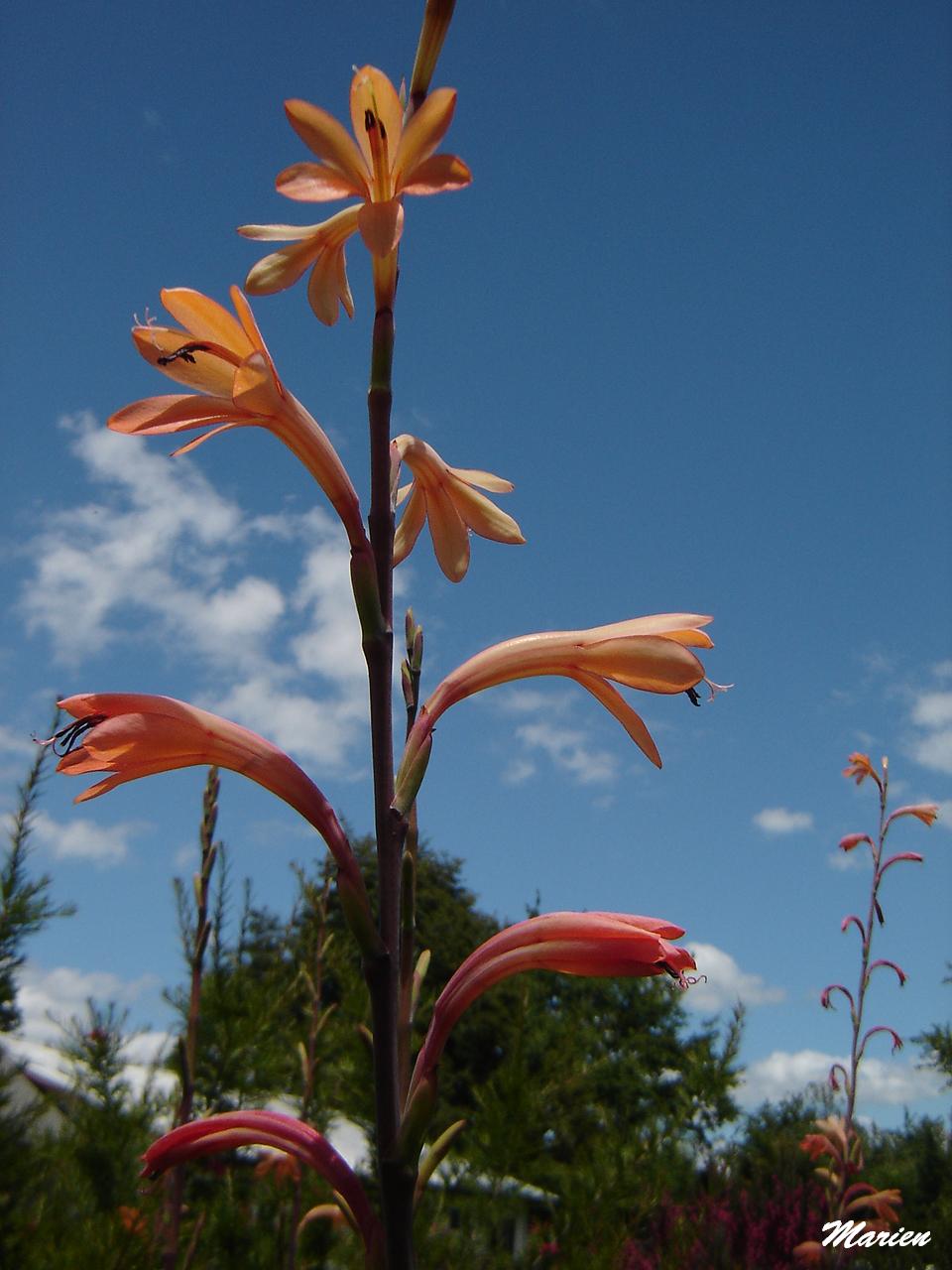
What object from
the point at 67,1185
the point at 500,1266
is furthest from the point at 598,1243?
the point at 67,1185

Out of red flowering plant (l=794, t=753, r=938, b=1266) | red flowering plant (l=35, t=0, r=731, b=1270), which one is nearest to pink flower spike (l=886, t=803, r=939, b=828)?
red flowering plant (l=794, t=753, r=938, b=1266)

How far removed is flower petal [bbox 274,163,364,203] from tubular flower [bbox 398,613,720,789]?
72 cm

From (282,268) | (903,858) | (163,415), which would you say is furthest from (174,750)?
(903,858)

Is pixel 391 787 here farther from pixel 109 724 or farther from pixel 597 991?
pixel 597 991

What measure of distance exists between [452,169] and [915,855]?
23.2 ft

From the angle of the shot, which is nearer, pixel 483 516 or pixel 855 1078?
pixel 483 516

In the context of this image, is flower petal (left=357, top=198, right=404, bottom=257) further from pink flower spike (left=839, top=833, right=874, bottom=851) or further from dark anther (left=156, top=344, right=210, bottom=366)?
pink flower spike (left=839, top=833, right=874, bottom=851)

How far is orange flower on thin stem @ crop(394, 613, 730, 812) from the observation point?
60.5 inches

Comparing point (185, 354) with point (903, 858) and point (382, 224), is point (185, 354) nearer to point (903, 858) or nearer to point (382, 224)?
point (382, 224)

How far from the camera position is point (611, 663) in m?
1.58

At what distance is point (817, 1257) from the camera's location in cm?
727

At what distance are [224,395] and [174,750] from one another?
57 centimetres

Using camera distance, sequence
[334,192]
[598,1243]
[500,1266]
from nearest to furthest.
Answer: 1. [334,192]
2. [598,1243]
3. [500,1266]

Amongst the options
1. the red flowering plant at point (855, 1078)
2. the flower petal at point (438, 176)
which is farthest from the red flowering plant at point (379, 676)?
the red flowering plant at point (855, 1078)
